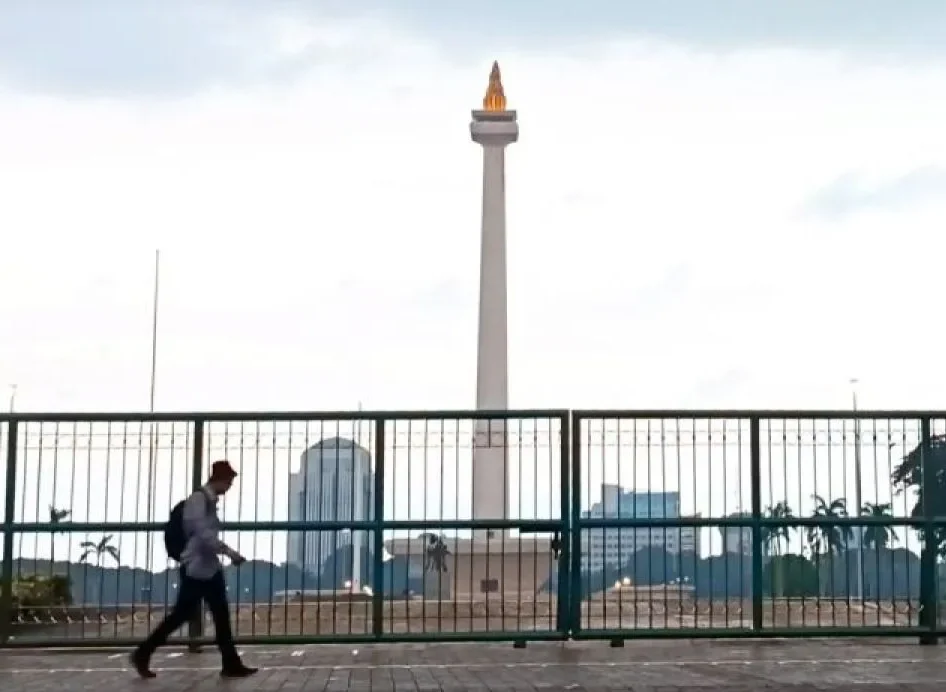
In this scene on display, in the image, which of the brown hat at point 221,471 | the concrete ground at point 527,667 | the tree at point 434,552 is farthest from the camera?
the tree at point 434,552

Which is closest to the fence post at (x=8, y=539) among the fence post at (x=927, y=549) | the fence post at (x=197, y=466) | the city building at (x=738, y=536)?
the fence post at (x=197, y=466)

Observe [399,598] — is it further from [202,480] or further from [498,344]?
[498,344]

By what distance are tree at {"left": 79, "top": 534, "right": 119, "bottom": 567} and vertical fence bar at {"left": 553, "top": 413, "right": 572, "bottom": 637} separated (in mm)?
3957

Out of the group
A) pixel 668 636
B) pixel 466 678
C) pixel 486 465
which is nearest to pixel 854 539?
pixel 668 636

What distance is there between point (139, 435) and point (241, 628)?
2.34 metres

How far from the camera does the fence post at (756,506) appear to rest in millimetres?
14977

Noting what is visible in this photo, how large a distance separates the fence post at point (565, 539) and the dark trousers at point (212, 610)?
141 inches

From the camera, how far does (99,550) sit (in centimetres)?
1473

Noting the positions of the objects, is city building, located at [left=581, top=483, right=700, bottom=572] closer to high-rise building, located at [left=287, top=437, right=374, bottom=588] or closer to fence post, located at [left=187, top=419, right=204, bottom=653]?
high-rise building, located at [left=287, top=437, right=374, bottom=588]

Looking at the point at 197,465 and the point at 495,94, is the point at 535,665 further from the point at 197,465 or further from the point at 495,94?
the point at 495,94

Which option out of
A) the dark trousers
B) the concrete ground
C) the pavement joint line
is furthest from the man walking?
the pavement joint line

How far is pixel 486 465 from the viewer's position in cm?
1789

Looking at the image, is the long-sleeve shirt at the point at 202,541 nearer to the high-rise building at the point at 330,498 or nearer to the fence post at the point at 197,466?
the fence post at the point at 197,466

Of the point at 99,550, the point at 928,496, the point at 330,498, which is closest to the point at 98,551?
the point at 99,550
